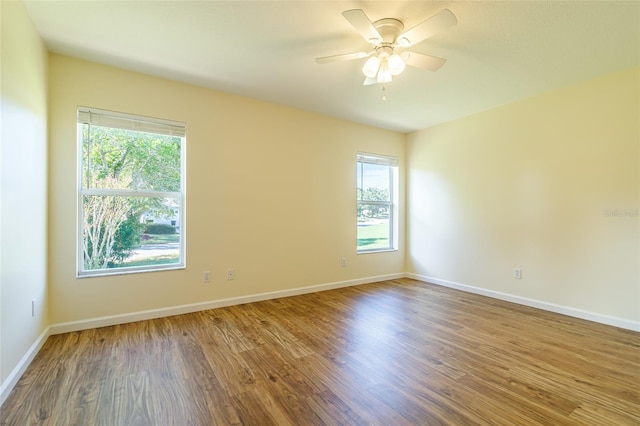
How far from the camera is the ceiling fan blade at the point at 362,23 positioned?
1747 millimetres

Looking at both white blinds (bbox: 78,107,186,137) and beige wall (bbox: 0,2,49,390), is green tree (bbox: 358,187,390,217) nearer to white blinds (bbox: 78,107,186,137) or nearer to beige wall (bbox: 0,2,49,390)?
white blinds (bbox: 78,107,186,137)

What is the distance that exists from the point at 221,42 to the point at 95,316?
9.01 ft

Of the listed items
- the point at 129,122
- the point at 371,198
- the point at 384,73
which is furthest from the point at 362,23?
the point at 371,198

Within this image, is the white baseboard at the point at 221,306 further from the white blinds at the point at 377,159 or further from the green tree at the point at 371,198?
the white blinds at the point at 377,159

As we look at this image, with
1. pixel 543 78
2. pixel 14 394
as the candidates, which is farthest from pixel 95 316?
pixel 543 78

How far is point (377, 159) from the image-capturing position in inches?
190

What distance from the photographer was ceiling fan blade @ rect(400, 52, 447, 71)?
7.25 feet

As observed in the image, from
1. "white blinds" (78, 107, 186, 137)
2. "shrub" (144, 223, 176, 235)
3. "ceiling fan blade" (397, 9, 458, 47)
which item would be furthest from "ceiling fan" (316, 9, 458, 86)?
"shrub" (144, 223, 176, 235)

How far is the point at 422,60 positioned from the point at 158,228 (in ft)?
9.81

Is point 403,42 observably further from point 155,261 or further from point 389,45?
point 155,261

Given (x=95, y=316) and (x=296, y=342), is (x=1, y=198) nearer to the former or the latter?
(x=95, y=316)

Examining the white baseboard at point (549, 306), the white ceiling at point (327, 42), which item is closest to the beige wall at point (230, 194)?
the white ceiling at point (327, 42)

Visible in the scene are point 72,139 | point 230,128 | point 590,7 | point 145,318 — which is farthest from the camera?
point 230,128

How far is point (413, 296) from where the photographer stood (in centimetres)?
393
